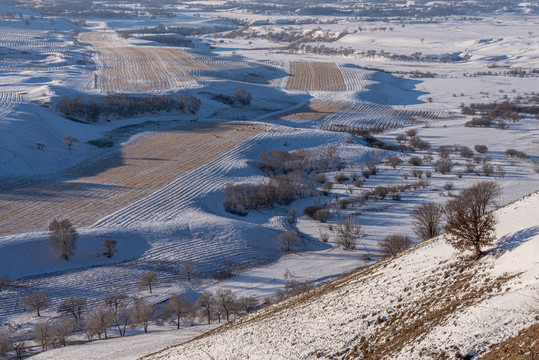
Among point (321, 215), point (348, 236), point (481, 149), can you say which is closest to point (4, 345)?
point (348, 236)

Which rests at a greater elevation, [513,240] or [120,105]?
[513,240]

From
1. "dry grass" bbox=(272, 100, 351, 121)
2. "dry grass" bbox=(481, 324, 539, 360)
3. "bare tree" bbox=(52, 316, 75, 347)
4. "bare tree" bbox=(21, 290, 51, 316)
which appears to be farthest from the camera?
"dry grass" bbox=(272, 100, 351, 121)

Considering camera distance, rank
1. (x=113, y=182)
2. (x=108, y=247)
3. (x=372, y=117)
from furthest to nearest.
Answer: (x=372, y=117) → (x=113, y=182) → (x=108, y=247)

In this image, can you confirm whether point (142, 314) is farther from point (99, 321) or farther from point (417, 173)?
point (417, 173)

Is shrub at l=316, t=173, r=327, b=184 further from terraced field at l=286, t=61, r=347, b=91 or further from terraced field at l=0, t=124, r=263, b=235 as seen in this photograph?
terraced field at l=286, t=61, r=347, b=91

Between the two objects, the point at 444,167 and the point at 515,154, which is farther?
the point at 515,154

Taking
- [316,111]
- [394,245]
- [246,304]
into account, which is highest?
[316,111]

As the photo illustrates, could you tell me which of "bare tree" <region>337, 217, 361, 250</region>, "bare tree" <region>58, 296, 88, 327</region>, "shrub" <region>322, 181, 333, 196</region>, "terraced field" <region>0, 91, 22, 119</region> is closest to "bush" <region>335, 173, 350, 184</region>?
"shrub" <region>322, 181, 333, 196</region>
